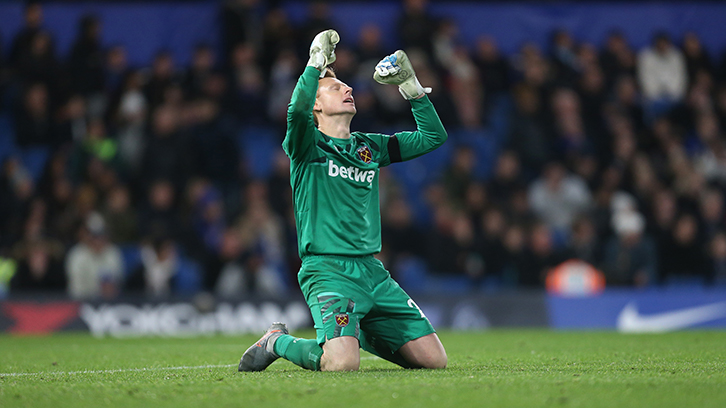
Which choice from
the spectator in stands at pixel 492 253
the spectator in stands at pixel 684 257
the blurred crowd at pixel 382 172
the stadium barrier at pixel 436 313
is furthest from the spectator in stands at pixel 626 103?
the stadium barrier at pixel 436 313

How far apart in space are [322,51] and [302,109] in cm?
47

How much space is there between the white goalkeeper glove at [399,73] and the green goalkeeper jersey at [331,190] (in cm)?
50

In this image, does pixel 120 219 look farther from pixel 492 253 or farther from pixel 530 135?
pixel 530 135

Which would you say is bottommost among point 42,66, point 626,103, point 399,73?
point 626,103

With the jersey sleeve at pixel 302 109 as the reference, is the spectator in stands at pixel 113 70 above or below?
above

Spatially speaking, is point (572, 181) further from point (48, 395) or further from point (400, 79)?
point (48, 395)

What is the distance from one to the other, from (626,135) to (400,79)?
10405 millimetres

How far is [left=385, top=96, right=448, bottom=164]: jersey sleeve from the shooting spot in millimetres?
6902

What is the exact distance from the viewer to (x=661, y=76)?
57.6 feet

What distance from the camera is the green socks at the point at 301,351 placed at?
19.9ft

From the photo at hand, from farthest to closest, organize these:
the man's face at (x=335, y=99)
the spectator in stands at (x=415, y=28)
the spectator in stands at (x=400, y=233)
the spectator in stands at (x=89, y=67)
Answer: the spectator in stands at (x=415, y=28), the spectator in stands at (x=89, y=67), the spectator in stands at (x=400, y=233), the man's face at (x=335, y=99)

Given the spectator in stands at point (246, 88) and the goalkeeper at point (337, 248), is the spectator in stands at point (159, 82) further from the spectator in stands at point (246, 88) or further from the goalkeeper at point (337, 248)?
the goalkeeper at point (337, 248)

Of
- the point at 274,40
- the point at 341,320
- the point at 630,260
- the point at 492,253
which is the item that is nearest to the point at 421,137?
the point at 341,320

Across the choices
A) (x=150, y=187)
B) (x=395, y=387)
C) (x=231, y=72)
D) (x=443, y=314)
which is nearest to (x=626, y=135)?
(x=443, y=314)
